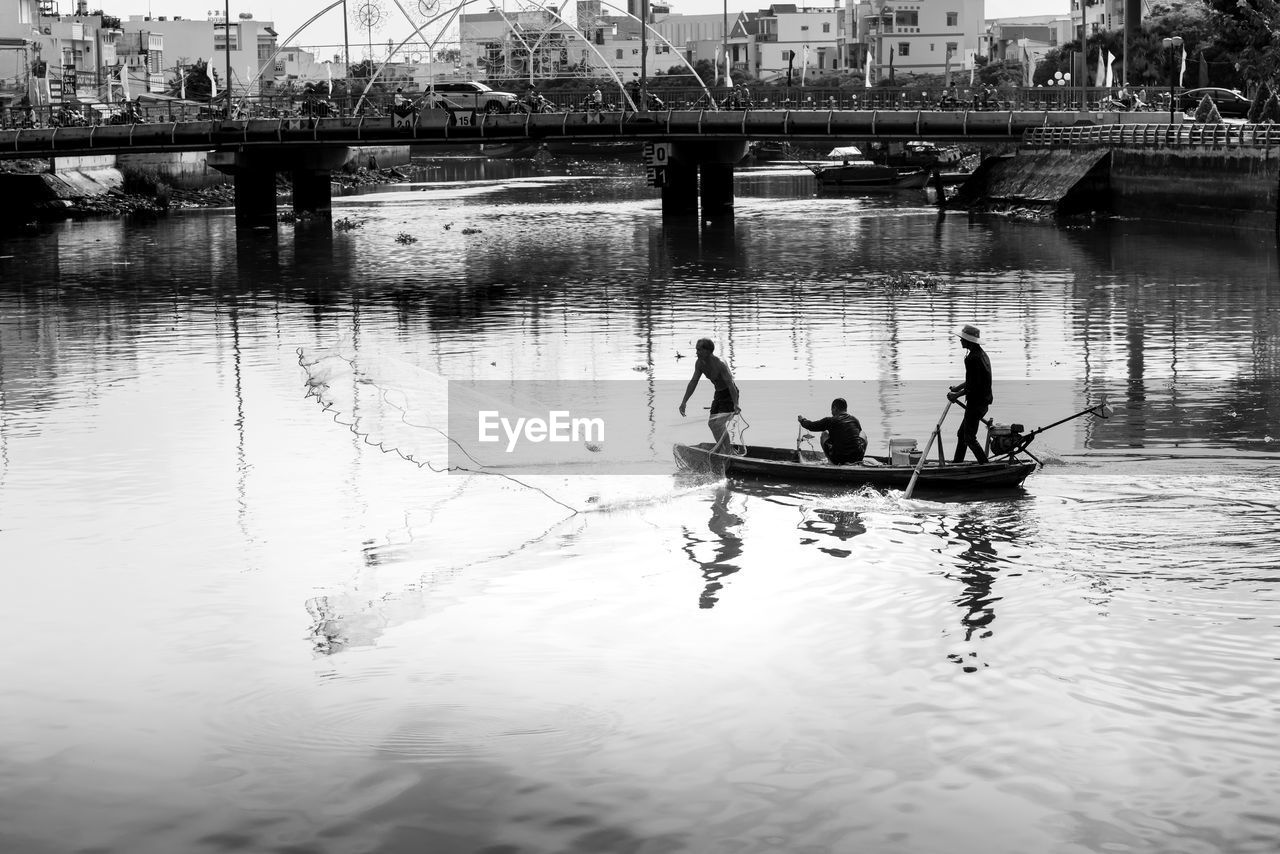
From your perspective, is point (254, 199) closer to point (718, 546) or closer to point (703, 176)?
point (703, 176)

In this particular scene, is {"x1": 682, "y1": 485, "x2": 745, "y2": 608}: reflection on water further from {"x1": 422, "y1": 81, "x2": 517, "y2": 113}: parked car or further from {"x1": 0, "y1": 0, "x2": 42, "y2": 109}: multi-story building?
{"x1": 0, "y1": 0, "x2": 42, "y2": 109}: multi-story building

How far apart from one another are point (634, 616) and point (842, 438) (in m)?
5.38

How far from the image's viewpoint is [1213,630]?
14891mm

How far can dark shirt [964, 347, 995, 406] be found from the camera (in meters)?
20.9

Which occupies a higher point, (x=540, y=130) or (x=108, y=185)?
(x=540, y=130)

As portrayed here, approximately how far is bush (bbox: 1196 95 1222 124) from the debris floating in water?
28.3 metres

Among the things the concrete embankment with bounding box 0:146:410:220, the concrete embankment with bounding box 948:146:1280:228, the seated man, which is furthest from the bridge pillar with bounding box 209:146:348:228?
the seated man

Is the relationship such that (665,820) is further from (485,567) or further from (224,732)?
(485,567)

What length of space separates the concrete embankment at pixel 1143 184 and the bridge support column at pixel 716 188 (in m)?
13.6

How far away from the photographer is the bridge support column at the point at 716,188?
3241 inches

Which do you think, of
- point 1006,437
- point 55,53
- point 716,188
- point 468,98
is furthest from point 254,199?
point 55,53

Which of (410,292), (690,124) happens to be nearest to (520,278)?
(410,292)

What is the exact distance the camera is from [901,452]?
20359 mm

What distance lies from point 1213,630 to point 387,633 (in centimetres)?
783
